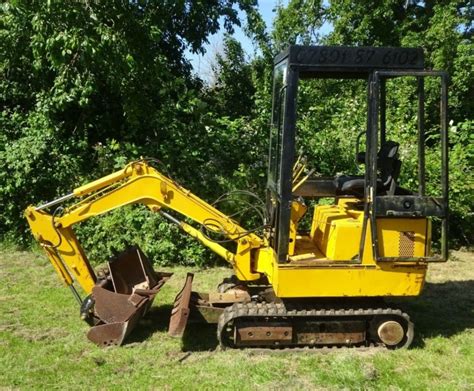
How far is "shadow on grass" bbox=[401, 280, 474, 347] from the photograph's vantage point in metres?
5.59

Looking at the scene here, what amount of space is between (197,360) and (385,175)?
2438 mm

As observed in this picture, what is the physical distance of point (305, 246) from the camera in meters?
5.47

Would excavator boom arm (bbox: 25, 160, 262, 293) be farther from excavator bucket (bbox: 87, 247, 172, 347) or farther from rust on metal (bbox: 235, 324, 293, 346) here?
rust on metal (bbox: 235, 324, 293, 346)

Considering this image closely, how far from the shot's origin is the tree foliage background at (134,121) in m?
7.09

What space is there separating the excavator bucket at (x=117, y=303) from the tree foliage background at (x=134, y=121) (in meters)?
2.39

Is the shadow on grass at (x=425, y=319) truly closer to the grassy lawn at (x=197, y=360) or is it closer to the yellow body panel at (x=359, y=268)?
the grassy lawn at (x=197, y=360)

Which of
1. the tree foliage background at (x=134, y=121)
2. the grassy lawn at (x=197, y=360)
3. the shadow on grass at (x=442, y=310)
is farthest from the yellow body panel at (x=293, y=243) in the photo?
the tree foliage background at (x=134, y=121)

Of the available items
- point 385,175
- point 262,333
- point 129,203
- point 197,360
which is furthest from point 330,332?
point 129,203

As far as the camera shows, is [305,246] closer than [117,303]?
No

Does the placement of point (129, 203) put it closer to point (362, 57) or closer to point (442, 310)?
point (362, 57)

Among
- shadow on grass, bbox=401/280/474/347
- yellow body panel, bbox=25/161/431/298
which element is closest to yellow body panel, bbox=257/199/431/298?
yellow body panel, bbox=25/161/431/298

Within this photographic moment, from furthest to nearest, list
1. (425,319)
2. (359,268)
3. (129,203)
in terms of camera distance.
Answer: (425,319), (129,203), (359,268)

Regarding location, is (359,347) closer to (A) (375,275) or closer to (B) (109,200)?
(A) (375,275)

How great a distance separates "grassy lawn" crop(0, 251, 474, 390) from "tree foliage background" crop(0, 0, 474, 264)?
2.67m
